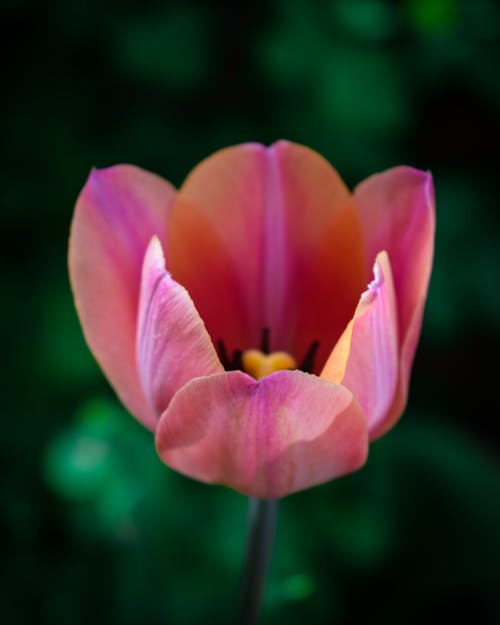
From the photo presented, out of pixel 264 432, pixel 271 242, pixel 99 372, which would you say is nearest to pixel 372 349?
pixel 264 432

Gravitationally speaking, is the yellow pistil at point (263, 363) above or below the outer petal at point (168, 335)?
below

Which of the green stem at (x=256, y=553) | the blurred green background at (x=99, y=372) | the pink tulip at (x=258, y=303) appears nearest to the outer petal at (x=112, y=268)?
the pink tulip at (x=258, y=303)

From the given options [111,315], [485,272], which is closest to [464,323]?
[485,272]

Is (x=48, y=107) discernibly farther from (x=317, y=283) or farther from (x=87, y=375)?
(x=317, y=283)

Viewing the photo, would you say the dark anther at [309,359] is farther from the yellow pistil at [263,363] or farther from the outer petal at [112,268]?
the outer petal at [112,268]

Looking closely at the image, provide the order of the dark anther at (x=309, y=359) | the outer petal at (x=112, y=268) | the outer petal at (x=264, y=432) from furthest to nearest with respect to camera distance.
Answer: the dark anther at (x=309, y=359) → the outer petal at (x=112, y=268) → the outer petal at (x=264, y=432)

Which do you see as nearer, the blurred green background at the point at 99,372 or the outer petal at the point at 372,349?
the outer petal at the point at 372,349

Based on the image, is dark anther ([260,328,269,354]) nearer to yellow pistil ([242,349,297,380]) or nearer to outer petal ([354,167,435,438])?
yellow pistil ([242,349,297,380])
